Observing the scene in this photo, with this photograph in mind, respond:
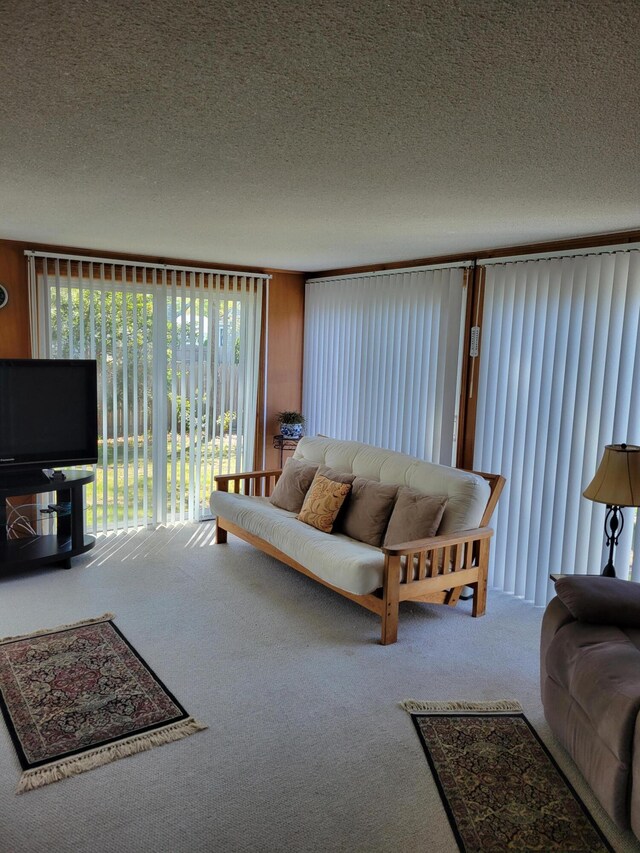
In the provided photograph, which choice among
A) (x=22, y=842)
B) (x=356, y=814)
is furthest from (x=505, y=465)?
(x=22, y=842)

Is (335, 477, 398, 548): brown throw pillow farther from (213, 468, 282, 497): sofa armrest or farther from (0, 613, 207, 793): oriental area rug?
(0, 613, 207, 793): oriental area rug

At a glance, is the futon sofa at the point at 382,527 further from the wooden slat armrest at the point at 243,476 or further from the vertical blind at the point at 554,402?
the vertical blind at the point at 554,402

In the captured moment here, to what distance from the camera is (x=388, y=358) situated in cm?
543

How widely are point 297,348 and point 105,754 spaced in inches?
176

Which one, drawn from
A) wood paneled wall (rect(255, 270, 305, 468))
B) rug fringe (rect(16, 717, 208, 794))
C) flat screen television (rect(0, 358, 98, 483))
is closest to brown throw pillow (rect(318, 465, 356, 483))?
wood paneled wall (rect(255, 270, 305, 468))

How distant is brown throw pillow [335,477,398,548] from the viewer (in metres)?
4.31

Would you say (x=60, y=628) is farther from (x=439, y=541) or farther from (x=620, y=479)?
(x=620, y=479)

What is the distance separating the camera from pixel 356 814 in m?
2.32

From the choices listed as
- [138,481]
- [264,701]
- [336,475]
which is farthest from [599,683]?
[138,481]

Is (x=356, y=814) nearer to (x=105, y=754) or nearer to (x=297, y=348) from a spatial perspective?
(x=105, y=754)

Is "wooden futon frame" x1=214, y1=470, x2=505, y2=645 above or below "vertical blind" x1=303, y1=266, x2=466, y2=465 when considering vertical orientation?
below

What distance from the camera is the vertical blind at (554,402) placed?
3.75 m

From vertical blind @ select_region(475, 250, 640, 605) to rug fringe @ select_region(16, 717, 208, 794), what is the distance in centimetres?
244

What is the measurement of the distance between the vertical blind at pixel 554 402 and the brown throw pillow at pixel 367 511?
769 mm
